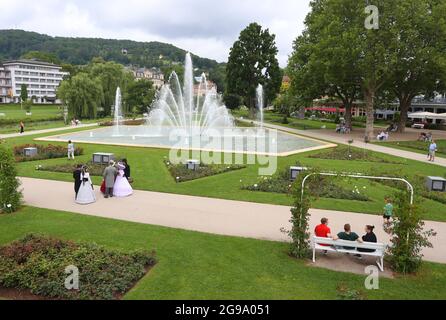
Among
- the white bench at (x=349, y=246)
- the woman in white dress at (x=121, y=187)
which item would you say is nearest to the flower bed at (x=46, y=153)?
the woman in white dress at (x=121, y=187)

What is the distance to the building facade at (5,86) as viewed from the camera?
120 metres

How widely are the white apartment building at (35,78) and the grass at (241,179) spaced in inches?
4316

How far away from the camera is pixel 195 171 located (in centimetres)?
1889

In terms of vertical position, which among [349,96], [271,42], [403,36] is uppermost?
[271,42]

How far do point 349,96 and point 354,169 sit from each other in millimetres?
30091

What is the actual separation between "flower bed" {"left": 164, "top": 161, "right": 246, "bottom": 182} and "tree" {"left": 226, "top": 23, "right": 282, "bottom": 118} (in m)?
45.6

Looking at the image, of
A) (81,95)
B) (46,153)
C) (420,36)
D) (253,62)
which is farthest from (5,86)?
(420,36)

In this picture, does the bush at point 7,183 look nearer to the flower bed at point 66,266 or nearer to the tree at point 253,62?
the flower bed at point 66,266

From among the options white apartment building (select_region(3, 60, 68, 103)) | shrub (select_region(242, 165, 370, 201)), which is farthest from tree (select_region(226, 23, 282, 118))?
white apartment building (select_region(3, 60, 68, 103))

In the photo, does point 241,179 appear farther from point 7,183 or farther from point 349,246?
point 7,183

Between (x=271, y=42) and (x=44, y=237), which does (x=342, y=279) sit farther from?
(x=271, y=42)

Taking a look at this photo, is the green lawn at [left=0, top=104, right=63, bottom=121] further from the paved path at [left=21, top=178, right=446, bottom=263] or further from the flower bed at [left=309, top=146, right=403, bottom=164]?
the paved path at [left=21, top=178, right=446, bottom=263]
